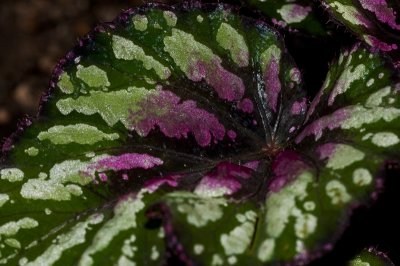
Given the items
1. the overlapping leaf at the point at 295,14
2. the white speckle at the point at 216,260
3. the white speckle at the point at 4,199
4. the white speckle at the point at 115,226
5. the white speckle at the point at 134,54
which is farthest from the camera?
the overlapping leaf at the point at 295,14

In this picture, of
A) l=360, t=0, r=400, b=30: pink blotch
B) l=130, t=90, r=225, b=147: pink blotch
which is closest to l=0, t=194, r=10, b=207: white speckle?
l=130, t=90, r=225, b=147: pink blotch

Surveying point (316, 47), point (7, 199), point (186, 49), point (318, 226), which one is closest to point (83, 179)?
point (7, 199)

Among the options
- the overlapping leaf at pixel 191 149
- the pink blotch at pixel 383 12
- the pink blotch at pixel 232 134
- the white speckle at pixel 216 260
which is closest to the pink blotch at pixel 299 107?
the overlapping leaf at pixel 191 149

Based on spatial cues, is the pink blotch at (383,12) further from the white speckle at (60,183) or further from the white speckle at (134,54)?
the white speckle at (60,183)

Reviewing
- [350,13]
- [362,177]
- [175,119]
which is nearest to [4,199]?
[175,119]

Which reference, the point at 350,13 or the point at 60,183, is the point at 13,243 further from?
the point at 350,13

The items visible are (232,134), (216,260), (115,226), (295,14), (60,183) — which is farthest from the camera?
(295,14)

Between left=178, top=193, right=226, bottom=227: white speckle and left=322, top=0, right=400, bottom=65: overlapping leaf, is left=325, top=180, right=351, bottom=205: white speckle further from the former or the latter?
left=322, top=0, right=400, bottom=65: overlapping leaf

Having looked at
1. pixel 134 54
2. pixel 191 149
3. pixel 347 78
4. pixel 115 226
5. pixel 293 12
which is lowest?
pixel 115 226
